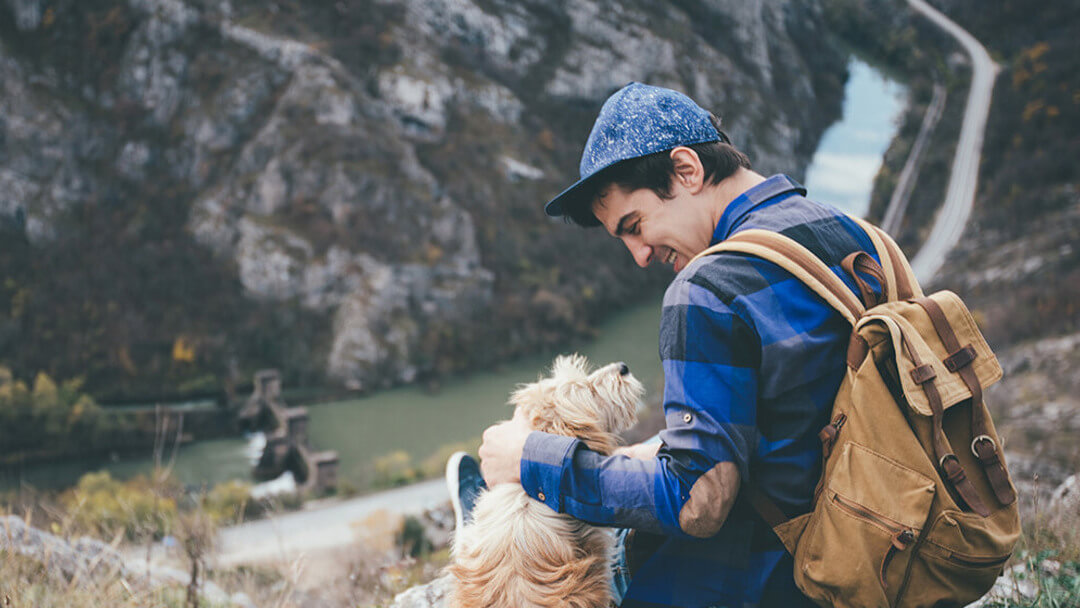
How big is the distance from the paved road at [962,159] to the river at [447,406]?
4.34 m

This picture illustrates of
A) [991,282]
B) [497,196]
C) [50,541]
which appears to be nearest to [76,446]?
[497,196]

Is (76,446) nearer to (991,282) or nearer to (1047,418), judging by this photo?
(1047,418)

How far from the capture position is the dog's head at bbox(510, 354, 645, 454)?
1.46 meters

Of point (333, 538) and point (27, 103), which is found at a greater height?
point (27, 103)

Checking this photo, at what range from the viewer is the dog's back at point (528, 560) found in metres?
1.36

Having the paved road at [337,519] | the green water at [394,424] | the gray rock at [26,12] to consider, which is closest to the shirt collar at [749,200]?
the paved road at [337,519]

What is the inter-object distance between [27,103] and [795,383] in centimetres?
5070

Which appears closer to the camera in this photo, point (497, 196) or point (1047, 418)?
point (1047, 418)

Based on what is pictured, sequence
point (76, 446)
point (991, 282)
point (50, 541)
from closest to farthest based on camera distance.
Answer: point (50, 541)
point (991, 282)
point (76, 446)

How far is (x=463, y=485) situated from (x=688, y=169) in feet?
3.50

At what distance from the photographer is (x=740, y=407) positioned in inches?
43.5

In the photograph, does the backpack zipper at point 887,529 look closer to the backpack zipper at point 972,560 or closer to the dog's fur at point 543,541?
the backpack zipper at point 972,560

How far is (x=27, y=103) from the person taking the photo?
39.0 meters

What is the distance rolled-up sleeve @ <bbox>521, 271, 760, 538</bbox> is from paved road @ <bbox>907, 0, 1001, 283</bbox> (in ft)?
85.9
